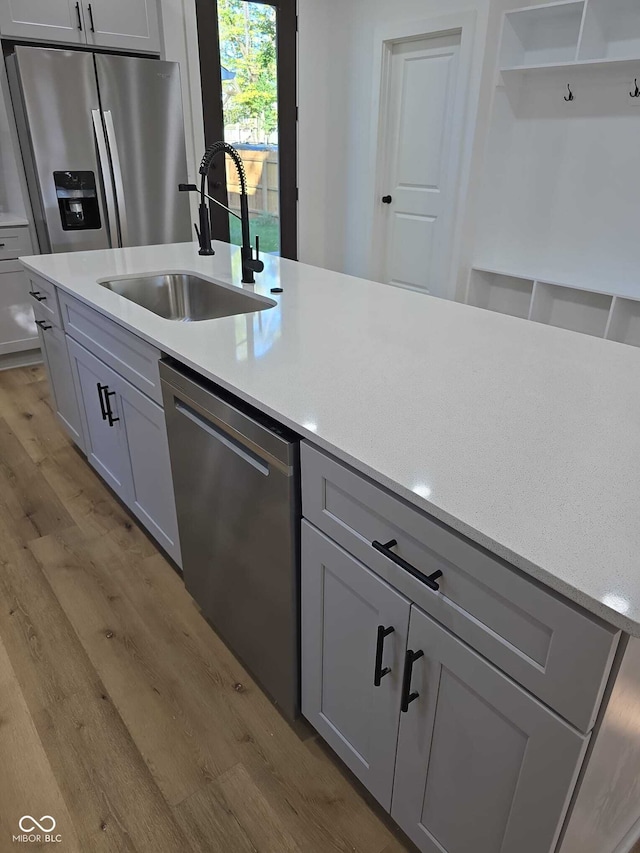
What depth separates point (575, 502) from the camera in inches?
34.3

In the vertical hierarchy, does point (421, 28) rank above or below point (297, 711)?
above

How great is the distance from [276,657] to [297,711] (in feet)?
0.52

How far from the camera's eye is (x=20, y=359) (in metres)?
3.96

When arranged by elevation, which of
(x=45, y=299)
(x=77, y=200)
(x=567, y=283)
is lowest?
(x=567, y=283)

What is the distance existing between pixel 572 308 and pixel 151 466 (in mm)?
2953

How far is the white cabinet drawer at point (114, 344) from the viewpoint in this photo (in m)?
1.71

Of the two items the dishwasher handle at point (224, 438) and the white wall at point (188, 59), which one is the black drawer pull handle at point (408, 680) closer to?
the dishwasher handle at point (224, 438)

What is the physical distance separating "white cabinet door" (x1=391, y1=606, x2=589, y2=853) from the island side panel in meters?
0.04

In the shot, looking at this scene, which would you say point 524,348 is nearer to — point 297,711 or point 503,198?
point 297,711

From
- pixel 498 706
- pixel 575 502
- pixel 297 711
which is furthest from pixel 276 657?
pixel 575 502

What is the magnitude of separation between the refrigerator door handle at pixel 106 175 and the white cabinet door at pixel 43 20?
0.46 meters

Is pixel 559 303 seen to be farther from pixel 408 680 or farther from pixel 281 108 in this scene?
pixel 408 680

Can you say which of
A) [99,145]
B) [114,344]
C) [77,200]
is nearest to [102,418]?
[114,344]

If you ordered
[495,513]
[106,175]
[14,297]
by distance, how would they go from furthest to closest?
[14,297] → [106,175] → [495,513]
